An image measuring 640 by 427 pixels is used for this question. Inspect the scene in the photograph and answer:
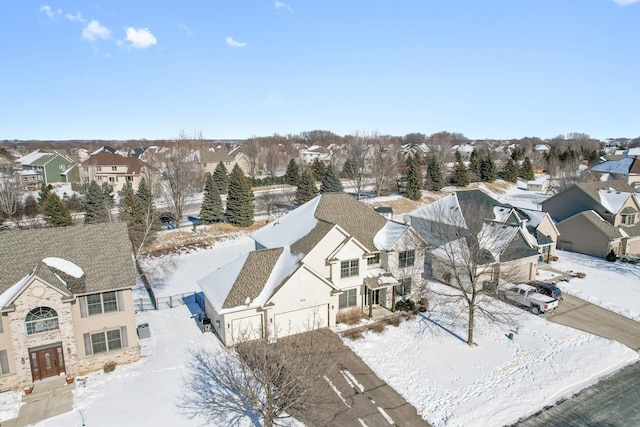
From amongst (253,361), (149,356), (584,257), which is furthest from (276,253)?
(584,257)

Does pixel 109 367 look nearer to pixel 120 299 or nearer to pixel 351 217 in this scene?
pixel 120 299

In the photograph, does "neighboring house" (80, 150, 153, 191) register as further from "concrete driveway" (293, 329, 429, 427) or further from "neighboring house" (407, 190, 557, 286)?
"concrete driveway" (293, 329, 429, 427)

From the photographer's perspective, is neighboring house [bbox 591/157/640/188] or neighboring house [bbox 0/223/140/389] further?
neighboring house [bbox 591/157/640/188]

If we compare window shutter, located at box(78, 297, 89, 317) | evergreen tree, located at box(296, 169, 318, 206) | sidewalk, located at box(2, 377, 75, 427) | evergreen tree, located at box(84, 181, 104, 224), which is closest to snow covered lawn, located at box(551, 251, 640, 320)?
evergreen tree, located at box(296, 169, 318, 206)

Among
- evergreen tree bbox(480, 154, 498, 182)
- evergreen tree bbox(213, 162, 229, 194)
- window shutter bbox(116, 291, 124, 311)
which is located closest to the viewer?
window shutter bbox(116, 291, 124, 311)

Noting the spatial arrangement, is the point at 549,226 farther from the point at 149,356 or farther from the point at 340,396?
the point at 149,356

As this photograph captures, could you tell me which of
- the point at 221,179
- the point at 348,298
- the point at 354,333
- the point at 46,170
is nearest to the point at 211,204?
the point at 221,179

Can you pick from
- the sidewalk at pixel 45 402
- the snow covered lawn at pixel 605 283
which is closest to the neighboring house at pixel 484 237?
the snow covered lawn at pixel 605 283
